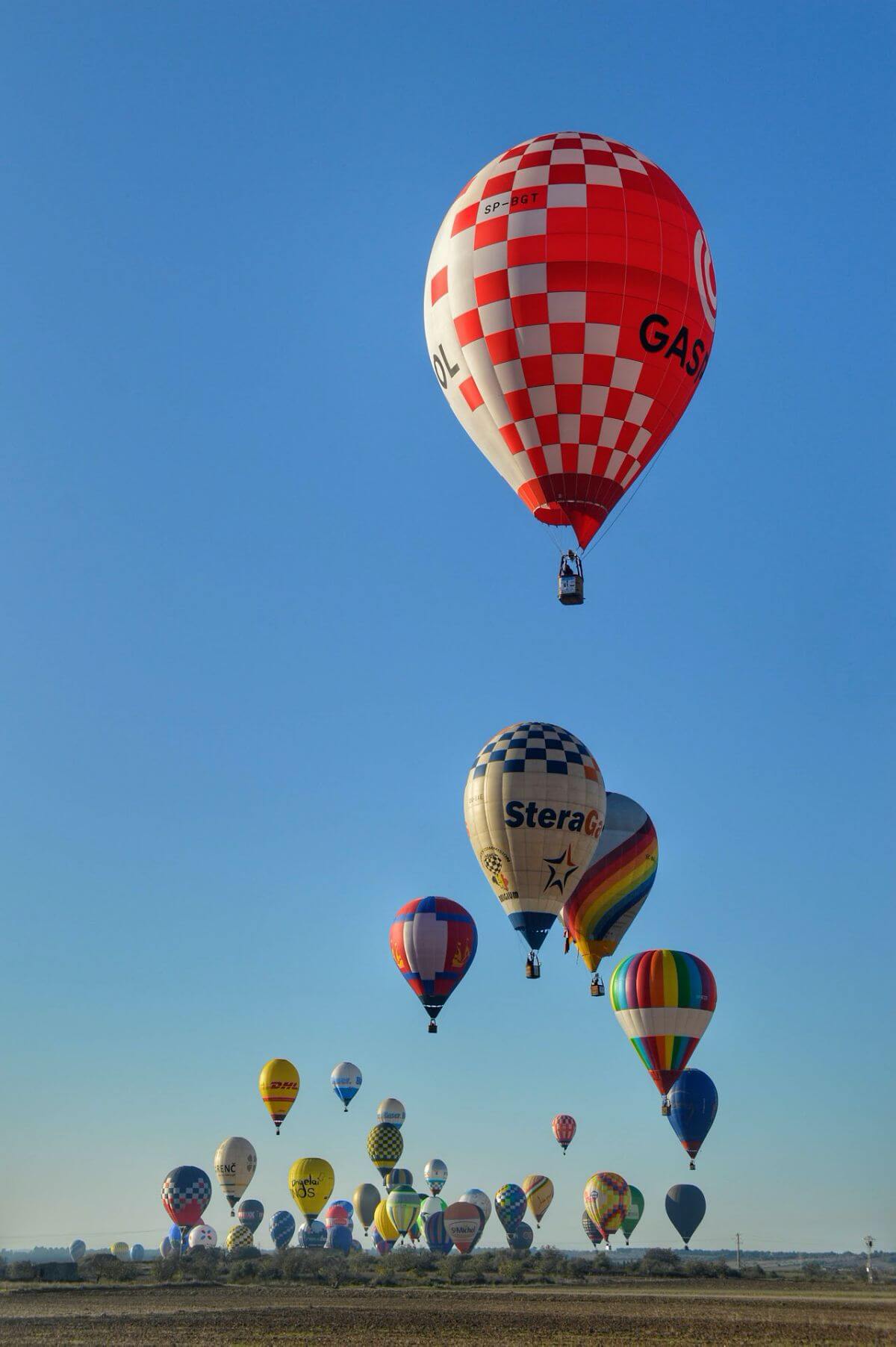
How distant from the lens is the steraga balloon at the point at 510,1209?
267ft

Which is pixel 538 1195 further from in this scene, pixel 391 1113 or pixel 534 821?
pixel 534 821

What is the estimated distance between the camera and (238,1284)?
49562 millimetres

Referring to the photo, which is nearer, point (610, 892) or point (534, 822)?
point (534, 822)

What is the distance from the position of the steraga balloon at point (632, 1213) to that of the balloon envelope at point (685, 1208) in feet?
5.31

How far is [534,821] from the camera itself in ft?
124

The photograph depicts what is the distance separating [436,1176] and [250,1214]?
14626 millimetres

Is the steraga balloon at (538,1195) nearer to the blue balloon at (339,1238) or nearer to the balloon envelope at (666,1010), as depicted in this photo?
the blue balloon at (339,1238)

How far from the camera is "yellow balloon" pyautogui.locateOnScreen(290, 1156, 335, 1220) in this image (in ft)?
246

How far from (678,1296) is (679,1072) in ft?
22.6

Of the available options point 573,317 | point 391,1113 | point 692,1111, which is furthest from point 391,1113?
point 573,317

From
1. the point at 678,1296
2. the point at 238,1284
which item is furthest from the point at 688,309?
the point at 238,1284

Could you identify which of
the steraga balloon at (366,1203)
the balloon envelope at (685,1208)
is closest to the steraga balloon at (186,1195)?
the steraga balloon at (366,1203)

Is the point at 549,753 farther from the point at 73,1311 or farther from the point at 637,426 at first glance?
the point at 73,1311

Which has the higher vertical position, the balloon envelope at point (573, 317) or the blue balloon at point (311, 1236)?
the balloon envelope at point (573, 317)
